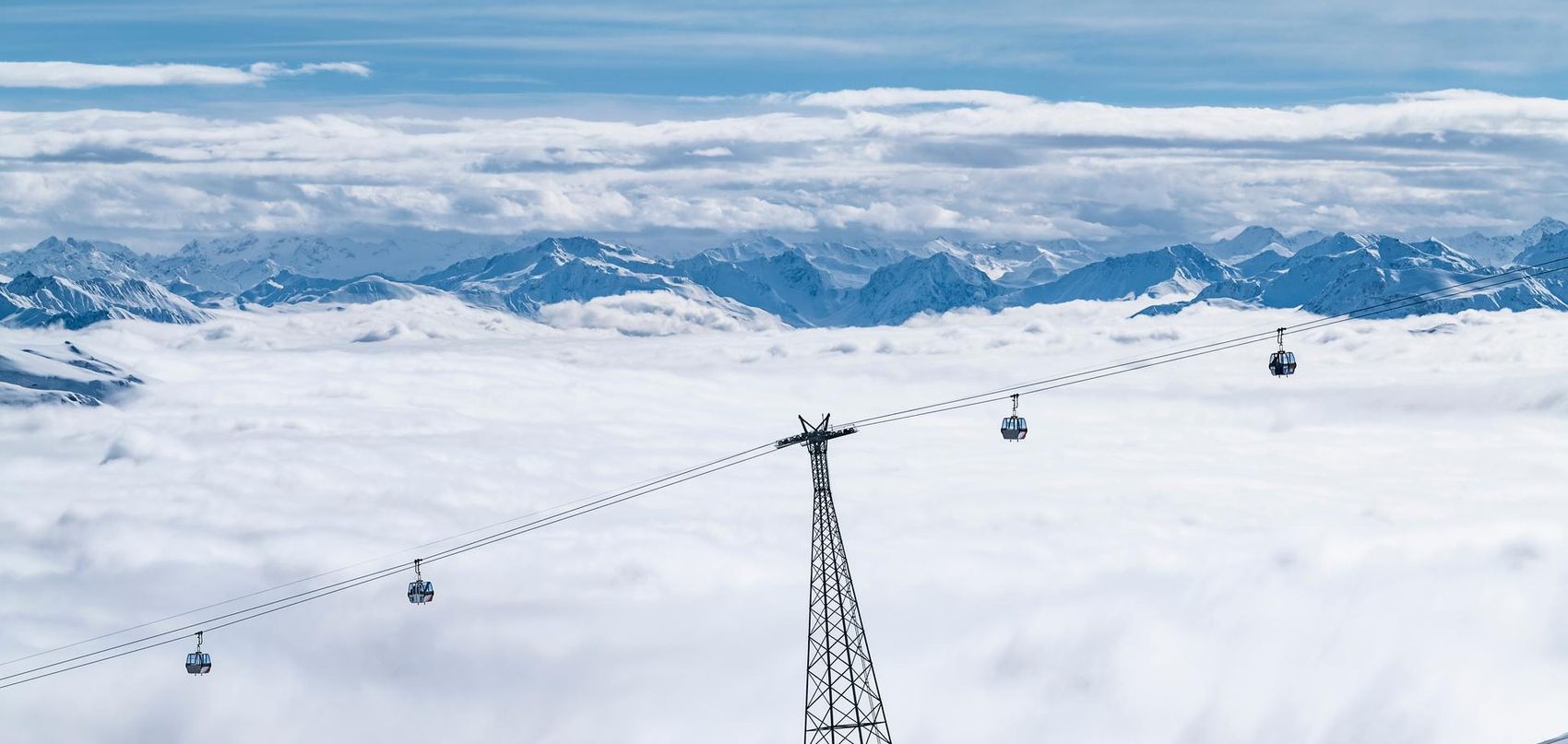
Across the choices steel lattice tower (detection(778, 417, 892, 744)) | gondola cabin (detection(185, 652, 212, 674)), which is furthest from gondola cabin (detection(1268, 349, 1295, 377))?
gondola cabin (detection(185, 652, 212, 674))

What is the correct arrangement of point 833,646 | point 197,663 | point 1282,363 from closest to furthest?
1. point 1282,363
2. point 833,646
3. point 197,663

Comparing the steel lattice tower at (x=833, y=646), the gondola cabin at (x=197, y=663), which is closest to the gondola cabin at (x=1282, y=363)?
the steel lattice tower at (x=833, y=646)

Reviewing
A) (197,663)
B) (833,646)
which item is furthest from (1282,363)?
(197,663)

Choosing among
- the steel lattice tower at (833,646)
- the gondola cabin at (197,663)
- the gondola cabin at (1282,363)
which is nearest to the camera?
the gondola cabin at (1282,363)

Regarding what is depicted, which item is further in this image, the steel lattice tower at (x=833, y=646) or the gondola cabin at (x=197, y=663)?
the gondola cabin at (x=197, y=663)

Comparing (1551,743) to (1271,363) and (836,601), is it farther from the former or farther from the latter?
(836,601)

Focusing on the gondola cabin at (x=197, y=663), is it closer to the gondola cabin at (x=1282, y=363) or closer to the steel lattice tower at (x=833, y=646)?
the steel lattice tower at (x=833, y=646)

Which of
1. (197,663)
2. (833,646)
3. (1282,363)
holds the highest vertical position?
(1282,363)

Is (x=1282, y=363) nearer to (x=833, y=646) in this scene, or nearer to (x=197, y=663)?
(x=833, y=646)

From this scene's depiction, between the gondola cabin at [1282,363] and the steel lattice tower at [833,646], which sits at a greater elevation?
the gondola cabin at [1282,363]

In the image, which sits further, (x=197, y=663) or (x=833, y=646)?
(x=197, y=663)

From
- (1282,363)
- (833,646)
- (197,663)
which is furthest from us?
(197,663)

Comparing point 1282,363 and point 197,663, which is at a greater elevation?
point 1282,363
